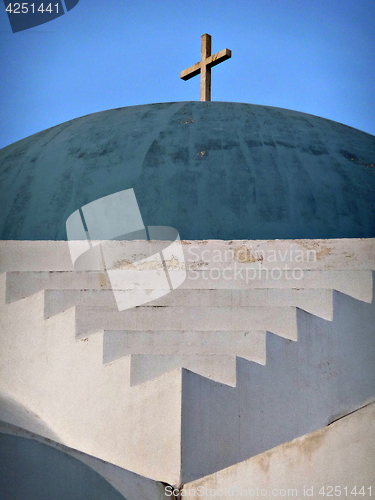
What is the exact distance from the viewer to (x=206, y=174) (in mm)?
7535

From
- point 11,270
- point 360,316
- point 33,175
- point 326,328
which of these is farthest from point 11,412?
point 33,175

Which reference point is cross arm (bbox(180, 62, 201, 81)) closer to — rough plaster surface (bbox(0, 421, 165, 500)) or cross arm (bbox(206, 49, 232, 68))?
cross arm (bbox(206, 49, 232, 68))

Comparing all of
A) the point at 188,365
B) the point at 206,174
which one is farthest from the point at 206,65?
the point at 188,365

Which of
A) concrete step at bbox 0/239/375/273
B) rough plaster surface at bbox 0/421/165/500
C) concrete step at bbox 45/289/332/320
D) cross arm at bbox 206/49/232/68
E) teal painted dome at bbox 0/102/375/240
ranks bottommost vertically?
rough plaster surface at bbox 0/421/165/500

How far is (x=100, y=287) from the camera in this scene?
587cm

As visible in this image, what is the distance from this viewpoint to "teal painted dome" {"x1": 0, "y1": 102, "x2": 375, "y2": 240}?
7.24 metres

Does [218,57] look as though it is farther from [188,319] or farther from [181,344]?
[181,344]

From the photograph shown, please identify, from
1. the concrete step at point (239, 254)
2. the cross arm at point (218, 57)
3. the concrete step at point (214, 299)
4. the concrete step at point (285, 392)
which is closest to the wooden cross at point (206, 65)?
the cross arm at point (218, 57)

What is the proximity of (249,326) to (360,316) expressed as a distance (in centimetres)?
94

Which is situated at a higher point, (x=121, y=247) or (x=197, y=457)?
(x=121, y=247)

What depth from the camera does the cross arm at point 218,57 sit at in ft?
32.4

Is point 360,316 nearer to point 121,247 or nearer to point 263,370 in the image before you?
point 263,370

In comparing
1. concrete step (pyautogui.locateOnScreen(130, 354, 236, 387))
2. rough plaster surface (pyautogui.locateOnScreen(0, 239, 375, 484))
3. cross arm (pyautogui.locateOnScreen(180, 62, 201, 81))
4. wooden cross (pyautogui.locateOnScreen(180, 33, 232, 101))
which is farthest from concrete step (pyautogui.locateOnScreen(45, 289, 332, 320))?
cross arm (pyautogui.locateOnScreen(180, 62, 201, 81))

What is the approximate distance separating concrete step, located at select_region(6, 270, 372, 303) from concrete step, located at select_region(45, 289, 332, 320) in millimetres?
191
